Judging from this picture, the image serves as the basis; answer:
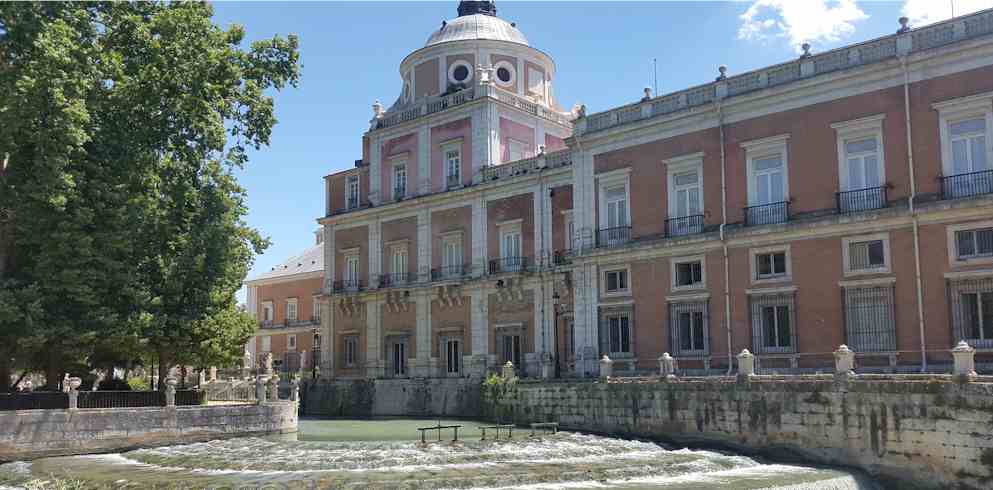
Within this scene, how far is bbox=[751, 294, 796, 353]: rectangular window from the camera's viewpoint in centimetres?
2883

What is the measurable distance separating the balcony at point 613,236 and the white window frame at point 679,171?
1982 mm

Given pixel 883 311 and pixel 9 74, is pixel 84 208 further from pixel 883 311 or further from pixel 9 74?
pixel 883 311

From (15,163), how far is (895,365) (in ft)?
85.9

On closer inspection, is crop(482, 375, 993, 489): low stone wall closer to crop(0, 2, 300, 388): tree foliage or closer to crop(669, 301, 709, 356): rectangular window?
crop(669, 301, 709, 356): rectangular window

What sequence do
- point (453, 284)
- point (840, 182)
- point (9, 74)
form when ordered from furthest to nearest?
point (453, 284)
point (840, 182)
point (9, 74)

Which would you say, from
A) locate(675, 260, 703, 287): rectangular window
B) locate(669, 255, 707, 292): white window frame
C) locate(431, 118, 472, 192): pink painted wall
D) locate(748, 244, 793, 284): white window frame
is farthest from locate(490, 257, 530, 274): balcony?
locate(748, 244, 793, 284): white window frame

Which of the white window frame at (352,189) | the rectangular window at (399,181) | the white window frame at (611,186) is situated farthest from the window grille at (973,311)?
the white window frame at (352,189)

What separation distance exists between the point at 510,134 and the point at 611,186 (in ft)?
39.0

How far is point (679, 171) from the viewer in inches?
1275

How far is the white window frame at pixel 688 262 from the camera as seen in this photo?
1216 inches

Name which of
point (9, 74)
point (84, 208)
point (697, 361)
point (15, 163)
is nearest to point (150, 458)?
point (84, 208)

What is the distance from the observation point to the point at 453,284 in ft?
142

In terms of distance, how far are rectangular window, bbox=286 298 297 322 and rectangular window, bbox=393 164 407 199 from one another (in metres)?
17.8

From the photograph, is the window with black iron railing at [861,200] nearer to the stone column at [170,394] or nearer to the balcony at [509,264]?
the balcony at [509,264]
